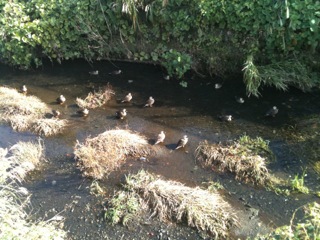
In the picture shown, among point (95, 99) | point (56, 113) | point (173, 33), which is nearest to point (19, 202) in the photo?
point (56, 113)

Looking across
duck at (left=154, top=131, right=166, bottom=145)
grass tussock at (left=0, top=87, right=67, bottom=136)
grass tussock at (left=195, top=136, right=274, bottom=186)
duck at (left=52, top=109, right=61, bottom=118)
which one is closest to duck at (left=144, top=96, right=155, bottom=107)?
duck at (left=154, top=131, right=166, bottom=145)

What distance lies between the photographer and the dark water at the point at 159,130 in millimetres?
6852

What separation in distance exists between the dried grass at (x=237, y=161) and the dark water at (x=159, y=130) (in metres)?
0.21

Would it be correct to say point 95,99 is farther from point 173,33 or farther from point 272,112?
point 272,112

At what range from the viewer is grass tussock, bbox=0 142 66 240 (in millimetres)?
4631

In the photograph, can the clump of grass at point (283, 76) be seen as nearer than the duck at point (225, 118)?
No

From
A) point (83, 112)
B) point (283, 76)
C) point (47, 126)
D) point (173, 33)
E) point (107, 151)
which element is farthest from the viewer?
point (173, 33)

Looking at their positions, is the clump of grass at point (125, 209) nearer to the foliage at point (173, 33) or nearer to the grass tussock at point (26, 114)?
the grass tussock at point (26, 114)

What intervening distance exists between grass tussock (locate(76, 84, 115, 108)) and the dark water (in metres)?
0.21

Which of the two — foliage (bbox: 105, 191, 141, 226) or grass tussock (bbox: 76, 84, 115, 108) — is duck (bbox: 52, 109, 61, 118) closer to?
grass tussock (bbox: 76, 84, 115, 108)

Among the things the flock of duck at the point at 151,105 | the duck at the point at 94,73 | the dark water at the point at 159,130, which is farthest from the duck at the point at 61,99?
the duck at the point at 94,73

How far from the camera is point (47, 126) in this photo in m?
9.27

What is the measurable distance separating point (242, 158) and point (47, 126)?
506 cm

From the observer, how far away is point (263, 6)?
32.2 feet
